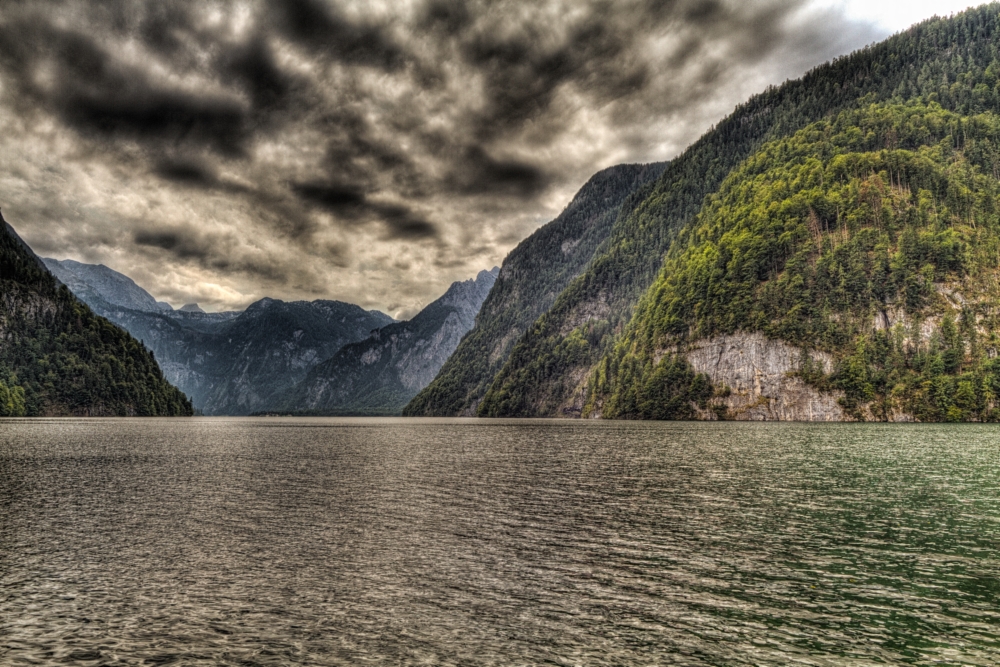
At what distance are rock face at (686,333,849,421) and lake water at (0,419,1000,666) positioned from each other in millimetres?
143779

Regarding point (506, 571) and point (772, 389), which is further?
point (772, 389)

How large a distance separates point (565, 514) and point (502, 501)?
5549 millimetres

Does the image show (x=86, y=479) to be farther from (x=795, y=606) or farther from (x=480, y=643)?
(x=795, y=606)

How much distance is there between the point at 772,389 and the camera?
185 meters

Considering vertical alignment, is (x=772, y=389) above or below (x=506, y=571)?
above

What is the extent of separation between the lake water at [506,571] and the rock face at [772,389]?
144 metres

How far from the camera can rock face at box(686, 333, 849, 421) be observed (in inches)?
6885

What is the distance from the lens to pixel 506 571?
21.2m

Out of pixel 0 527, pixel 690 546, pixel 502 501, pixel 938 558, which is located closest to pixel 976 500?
pixel 938 558

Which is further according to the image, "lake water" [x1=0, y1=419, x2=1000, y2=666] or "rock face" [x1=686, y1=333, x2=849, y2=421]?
"rock face" [x1=686, y1=333, x2=849, y2=421]

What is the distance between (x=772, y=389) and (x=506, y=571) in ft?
615

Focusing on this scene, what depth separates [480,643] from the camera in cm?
1457

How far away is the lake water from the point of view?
14.4 meters

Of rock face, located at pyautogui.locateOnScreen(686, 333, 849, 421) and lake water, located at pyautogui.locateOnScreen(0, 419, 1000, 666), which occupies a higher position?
rock face, located at pyautogui.locateOnScreen(686, 333, 849, 421)
